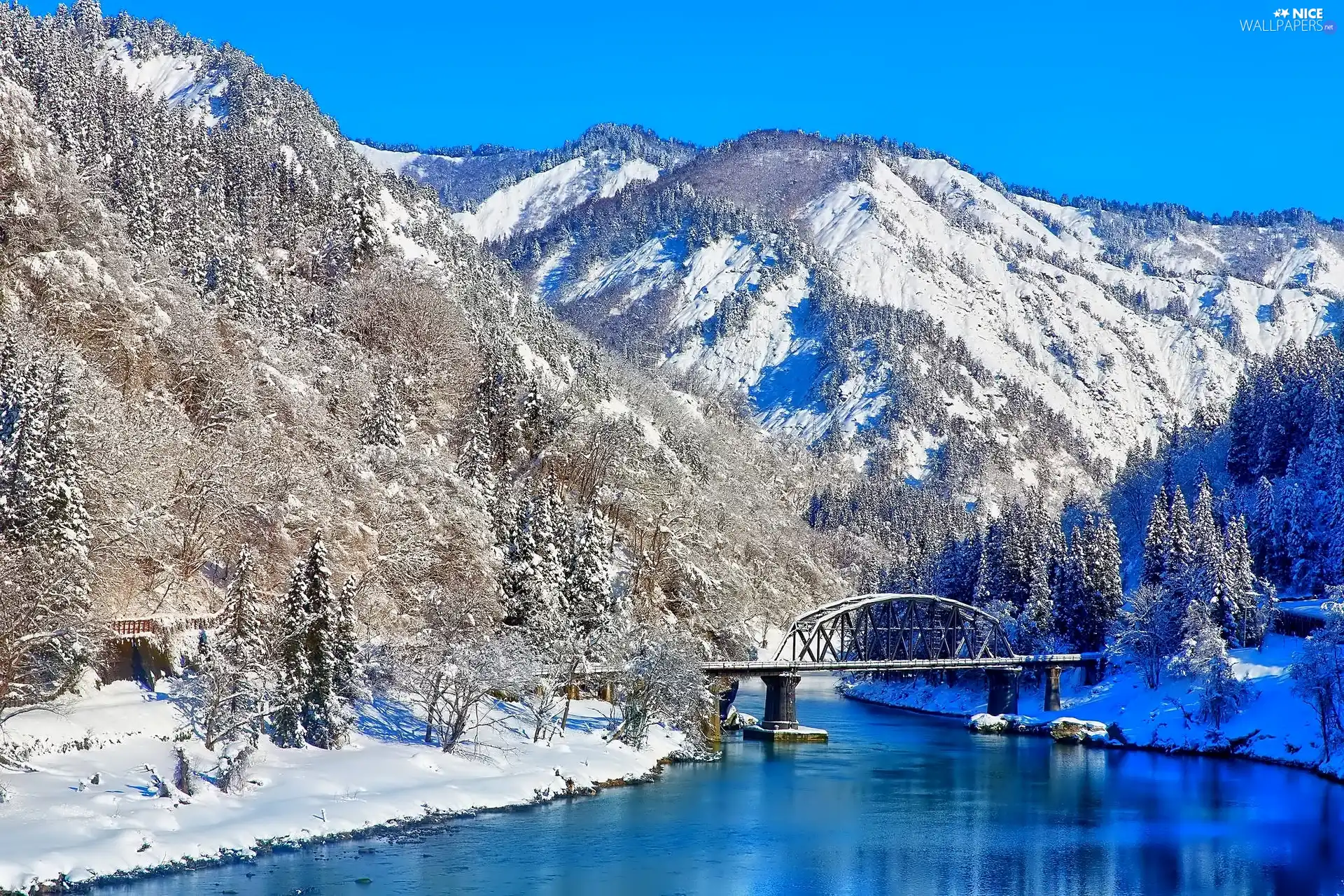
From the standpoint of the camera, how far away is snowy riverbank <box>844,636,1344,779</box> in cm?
8656

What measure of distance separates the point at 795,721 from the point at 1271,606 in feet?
135

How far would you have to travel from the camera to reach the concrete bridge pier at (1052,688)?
114938mm

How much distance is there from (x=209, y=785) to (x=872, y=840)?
97.5 feet

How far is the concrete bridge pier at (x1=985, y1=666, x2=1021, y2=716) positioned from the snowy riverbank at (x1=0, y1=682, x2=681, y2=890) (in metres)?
55.4

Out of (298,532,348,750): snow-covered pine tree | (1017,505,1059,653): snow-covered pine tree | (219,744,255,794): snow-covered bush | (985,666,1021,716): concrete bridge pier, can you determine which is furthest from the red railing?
(1017,505,1059,653): snow-covered pine tree

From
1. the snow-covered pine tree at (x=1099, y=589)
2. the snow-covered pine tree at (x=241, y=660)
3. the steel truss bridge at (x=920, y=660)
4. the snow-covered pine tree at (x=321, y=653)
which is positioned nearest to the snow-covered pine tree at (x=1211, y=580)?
the snow-covered pine tree at (x=1099, y=589)

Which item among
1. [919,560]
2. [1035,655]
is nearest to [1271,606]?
[1035,655]

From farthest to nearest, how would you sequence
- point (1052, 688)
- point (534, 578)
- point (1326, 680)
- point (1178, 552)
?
point (1052, 688) < point (1178, 552) < point (534, 578) < point (1326, 680)

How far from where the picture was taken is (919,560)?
162875mm

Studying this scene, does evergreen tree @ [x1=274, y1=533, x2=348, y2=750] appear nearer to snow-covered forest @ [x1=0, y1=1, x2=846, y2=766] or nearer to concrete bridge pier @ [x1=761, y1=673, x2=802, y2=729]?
snow-covered forest @ [x1=0, y1=1, x2=846, y2=766]

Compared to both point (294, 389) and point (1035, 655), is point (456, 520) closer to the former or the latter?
point (294, 389)

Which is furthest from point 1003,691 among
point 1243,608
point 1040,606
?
point 1243,608

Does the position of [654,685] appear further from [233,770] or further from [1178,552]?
[1178,552]

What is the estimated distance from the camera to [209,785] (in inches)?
2030
